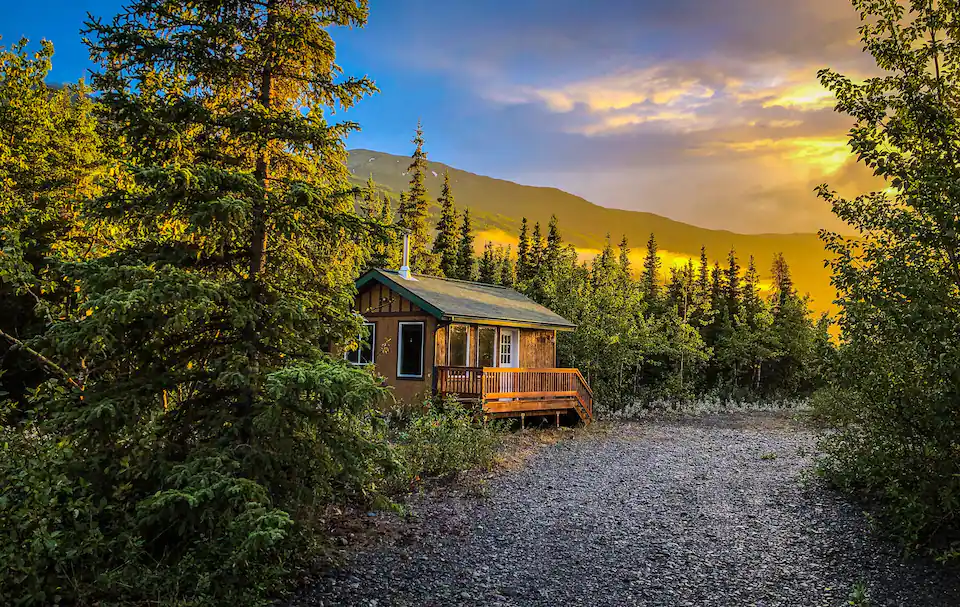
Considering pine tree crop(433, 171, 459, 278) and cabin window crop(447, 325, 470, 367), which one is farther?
pine tree crop(433, 171, 459, 278)

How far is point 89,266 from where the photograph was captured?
4.86 metres

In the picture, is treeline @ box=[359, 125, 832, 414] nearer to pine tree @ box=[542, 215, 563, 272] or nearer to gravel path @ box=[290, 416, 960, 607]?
pine tree @ box=[542, 215, 563, 272]

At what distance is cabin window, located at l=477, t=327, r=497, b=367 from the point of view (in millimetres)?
18922

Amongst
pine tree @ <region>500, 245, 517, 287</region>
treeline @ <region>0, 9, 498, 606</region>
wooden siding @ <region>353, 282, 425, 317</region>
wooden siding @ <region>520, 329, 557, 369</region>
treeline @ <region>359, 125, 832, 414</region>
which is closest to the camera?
treeline @ <region>0, 9, 498, 606</region>

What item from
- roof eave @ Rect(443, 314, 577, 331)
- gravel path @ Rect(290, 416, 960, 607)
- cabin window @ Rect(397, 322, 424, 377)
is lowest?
gravel path @ Rect(290, 416, 960, 607)

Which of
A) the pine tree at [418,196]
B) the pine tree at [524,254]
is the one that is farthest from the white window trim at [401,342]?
the pine tree at [524,254]

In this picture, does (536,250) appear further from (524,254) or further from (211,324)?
(211,324)

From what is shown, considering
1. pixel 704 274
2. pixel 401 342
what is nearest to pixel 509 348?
pixel 401 342

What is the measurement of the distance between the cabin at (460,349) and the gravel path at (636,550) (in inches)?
213

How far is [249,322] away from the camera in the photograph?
219 inches

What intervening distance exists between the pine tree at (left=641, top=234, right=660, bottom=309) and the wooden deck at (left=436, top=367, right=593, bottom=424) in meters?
24.3

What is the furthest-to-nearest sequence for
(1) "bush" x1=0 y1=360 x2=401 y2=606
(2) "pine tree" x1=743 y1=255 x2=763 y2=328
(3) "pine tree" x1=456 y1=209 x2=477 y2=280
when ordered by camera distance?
(3) "pine tree" x1=456 y1=209 x2=477 y2=280 → (2) "pine tree" x1=743 y1=255 x2=763 y2=328 → (1) "bush" x1=0 y1=360 x2=401 y2=606

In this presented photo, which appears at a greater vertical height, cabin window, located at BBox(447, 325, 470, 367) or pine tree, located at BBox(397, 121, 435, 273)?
pine tree, located at BBox(397, 121, 435, 273)

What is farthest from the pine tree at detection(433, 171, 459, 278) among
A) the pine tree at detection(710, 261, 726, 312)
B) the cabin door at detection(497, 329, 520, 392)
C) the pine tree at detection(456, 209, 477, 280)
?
the cabin door at detection(497, 329, 520, 392)
